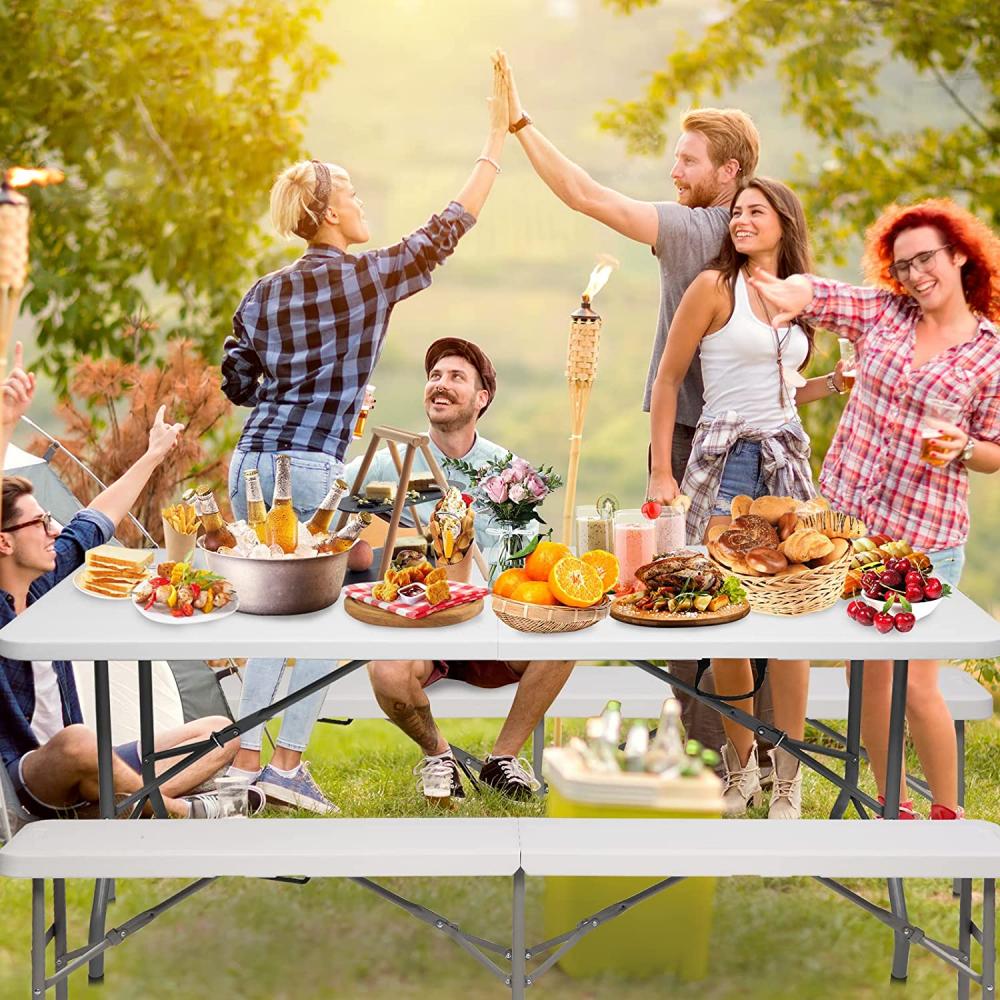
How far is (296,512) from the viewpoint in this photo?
11.5 ft

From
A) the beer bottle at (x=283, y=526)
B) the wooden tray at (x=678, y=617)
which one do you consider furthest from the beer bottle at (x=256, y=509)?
the wooden tray at (x=678, y=617)

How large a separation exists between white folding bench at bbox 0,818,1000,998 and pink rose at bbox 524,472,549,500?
0.69m

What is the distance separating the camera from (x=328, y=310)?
11.3 ft

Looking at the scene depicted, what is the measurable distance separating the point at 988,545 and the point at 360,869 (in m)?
4.81

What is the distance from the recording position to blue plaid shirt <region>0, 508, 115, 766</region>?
10.6ft

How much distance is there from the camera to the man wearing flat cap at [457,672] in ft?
12.0

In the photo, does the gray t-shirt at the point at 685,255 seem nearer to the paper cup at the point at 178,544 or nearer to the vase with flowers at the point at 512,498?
the vase with flowers at the point at 512,498

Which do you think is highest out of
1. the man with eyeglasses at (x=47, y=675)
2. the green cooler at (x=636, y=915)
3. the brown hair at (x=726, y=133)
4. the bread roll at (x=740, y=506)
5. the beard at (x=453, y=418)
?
the brown hair at (x=726, y=133)

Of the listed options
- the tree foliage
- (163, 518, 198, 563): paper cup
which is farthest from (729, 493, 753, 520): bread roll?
the tree foliage

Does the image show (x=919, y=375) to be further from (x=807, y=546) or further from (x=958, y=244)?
(x=807, y=546)

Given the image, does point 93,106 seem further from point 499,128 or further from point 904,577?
point 904,577

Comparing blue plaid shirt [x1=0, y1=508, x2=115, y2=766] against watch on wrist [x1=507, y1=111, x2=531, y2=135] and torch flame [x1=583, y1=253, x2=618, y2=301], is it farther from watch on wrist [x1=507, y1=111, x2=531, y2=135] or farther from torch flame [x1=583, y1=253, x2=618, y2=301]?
watch on wrist [x1=507, y1=111, x2=531, y2=135]

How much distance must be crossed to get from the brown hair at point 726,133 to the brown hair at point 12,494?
195cm

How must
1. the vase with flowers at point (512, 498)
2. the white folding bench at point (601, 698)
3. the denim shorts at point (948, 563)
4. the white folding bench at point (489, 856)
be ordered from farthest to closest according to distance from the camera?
1. the white folding bench at point (601, 698)
2. the denim shorts at point (948, 563)
3. the vase with flowers at point (512, 498)
4. the white folding bench at point (489, 856)
